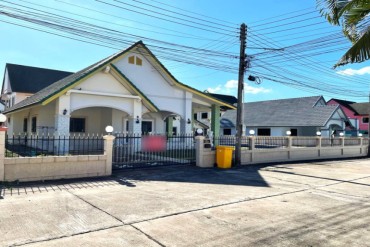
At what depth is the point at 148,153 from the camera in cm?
1364

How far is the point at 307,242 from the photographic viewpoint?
188 inches

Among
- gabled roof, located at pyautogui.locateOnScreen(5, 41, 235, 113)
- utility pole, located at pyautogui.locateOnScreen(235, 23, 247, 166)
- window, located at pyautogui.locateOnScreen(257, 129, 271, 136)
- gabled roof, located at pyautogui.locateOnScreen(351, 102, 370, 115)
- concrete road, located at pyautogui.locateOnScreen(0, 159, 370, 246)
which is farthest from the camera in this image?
gabled roof, located at pyautogui.locateOnScreen(351, 102, 370, 115)

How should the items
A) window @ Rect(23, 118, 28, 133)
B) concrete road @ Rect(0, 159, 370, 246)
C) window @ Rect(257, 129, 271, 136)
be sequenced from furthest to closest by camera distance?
window @ Rect(257, 129, 271, 136) < window @ Rect(23, 118, 28, 133) < concrete road @ Rect(0, 159, 370, 246)

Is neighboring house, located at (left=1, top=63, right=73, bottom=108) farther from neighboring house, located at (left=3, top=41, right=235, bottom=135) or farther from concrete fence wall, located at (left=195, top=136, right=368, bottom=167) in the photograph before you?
concrete fence wall, located at (left=195, top=136, right=368, bottom=167)

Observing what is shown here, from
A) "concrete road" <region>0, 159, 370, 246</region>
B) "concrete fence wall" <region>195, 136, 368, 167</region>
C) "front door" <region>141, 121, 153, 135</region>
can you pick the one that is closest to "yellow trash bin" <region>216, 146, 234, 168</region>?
"concrete fence wall" <region>195, 136, 368, 167</region>

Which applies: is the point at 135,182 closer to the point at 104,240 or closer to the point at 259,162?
the point at 104,240

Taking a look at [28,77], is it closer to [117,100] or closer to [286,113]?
[117,100]

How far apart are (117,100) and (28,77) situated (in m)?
20.9

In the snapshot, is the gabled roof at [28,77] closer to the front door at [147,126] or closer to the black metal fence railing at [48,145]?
the front door at [147,126]

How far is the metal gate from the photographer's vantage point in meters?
12.3

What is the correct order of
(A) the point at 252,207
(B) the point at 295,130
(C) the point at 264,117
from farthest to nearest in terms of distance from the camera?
(C) the point at 264,117 → (B) the point at 295,130 → (A) the point at 252,207

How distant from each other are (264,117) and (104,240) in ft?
122

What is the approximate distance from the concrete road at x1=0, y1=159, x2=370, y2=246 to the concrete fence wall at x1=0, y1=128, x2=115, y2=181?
0.48 metres

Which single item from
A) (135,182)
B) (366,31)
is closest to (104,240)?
(135,182)
